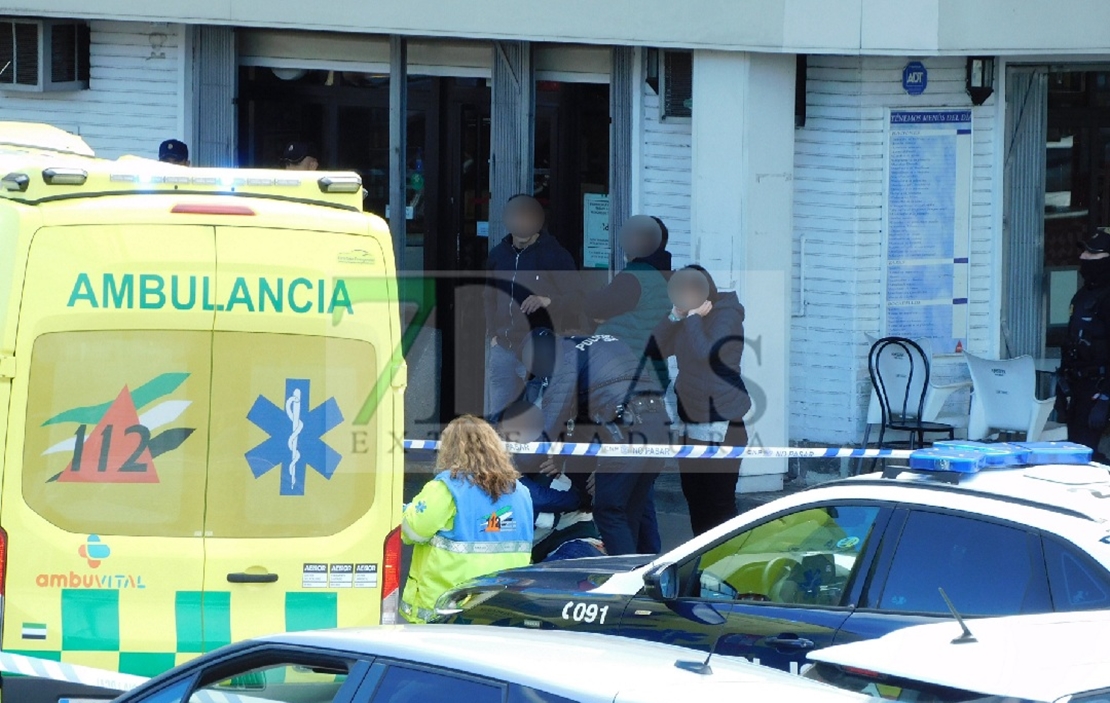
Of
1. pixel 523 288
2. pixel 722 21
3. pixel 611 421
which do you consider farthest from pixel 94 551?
pixel 722 21

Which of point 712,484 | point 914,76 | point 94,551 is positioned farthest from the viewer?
point 914,76

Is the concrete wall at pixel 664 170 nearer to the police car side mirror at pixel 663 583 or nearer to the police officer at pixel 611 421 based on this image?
the police officer at pixel 611 421

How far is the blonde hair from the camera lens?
662cm

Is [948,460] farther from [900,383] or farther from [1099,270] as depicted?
[900,383]

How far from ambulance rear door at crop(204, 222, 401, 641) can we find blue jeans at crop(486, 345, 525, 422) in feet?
17.3

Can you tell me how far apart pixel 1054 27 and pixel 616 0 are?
3153 millimetres

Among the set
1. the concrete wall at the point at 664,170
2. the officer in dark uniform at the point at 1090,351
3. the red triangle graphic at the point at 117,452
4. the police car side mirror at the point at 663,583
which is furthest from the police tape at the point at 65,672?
the officer in dark uniform at the point at 1090,351

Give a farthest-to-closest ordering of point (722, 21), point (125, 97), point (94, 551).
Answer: point (125, 97) < point (722, 21) < point (94, 551)

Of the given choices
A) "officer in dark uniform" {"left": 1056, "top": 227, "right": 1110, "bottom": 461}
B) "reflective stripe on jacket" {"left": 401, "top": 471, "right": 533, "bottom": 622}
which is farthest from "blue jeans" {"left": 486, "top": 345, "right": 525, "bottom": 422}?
"reflective stripe on jacket" {"left": 401, "top": 471, "right": 533, "bottom": 622}

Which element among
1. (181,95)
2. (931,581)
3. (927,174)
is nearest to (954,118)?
(927,174)

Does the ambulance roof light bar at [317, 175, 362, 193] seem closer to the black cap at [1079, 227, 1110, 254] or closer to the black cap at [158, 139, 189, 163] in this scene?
the black cap at [158, 139, 189, 163]

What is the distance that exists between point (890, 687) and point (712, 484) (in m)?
5.47

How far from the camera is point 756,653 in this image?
5.49 m

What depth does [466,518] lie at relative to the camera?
6664 millimetres
